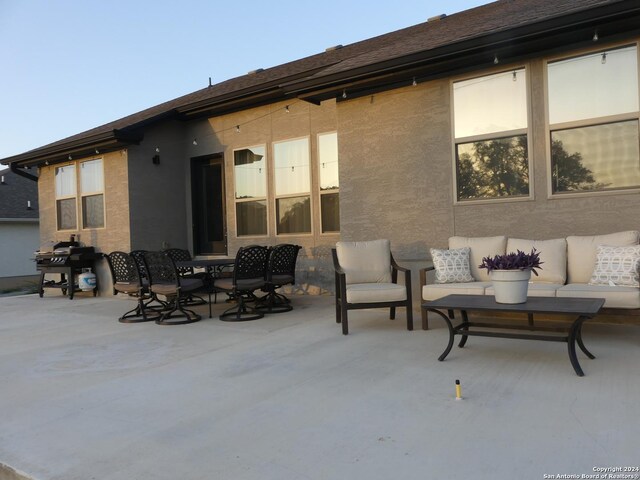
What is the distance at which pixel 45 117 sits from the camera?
1494 centimetres

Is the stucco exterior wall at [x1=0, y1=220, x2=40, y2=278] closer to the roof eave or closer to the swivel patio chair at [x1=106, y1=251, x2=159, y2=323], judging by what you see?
the swivel patio chair at [x1=106, y1=251, x2=159, y2=323]

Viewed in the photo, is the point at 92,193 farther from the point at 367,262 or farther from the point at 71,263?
the point at 367,262

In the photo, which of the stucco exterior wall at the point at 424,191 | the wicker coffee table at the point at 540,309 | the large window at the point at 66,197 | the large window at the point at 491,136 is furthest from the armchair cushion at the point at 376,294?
the large window at the point at 66,197

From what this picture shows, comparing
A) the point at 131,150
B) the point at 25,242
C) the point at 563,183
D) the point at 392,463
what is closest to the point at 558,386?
the point at 392,463

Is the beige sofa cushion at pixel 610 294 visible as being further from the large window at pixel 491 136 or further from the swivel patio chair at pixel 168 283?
the swivel patio chair at pixel 168 283

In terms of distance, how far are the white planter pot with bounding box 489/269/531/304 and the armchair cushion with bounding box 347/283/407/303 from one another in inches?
56.0

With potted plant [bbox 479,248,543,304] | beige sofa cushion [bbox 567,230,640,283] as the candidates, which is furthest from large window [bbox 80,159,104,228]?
beige sofa cushion [bbox 567,230,640,283]

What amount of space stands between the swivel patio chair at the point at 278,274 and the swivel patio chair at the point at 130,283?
1505 mm

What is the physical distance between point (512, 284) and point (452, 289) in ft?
3.82

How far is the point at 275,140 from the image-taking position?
28.8 feet

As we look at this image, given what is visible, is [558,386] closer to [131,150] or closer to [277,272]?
[277,272]

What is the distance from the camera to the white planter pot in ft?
12.4

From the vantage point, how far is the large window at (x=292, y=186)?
846cm

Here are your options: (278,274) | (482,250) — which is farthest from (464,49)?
(278,274)
